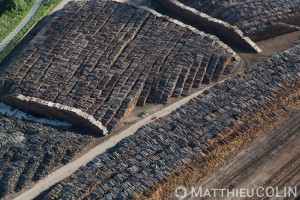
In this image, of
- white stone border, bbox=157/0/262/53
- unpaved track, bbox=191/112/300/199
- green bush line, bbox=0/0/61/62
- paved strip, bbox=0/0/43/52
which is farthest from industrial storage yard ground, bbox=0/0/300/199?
paved strip, bbox=0/0/43/52

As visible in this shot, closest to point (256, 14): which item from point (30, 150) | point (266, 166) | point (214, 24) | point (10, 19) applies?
point (214, 24)

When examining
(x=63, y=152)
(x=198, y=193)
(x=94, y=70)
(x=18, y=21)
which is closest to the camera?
(x=198, y=193)

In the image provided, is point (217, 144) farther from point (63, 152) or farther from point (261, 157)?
point (63, 152)

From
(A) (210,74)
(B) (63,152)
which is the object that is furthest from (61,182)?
(A) (210,74)

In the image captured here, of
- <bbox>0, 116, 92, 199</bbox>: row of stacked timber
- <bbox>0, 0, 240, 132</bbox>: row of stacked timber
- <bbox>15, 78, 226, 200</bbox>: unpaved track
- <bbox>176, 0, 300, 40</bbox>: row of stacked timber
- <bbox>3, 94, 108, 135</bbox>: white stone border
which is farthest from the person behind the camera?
<bbox>176, 0, 300, 40</bbox>: row of stacked timber

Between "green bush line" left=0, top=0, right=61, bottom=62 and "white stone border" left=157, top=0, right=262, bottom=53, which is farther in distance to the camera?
"white stone border" left=157, top=0, right=262, bottom=53

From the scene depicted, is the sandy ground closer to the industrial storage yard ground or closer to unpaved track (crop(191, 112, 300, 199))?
the industrial storage yard ground

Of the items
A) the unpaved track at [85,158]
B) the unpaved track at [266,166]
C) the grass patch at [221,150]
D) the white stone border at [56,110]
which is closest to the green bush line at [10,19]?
the white stone border at [56,110]
